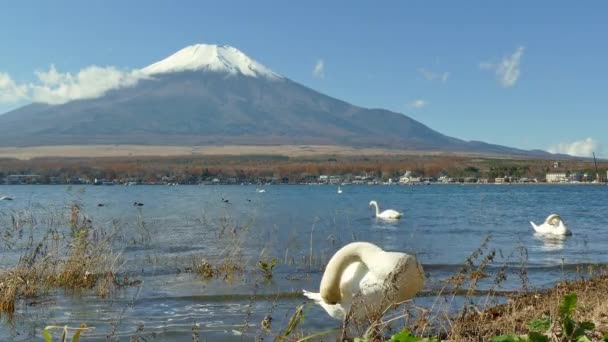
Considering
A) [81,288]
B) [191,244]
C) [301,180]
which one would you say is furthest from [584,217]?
[301,180]

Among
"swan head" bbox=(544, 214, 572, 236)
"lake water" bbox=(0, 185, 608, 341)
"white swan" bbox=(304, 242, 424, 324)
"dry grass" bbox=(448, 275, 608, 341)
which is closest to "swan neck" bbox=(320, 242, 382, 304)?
"white swan" bbox=(304, 242, 424, 324)

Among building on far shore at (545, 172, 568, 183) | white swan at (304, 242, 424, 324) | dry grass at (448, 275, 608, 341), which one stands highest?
white swan at (304, 242, 424, 324)

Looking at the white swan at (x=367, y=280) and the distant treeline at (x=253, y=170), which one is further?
the distant treeline at (x=253, y=170)

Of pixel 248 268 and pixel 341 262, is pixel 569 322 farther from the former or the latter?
pixel 248 268

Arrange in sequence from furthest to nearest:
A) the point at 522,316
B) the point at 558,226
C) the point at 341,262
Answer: the point at 558,226 < the point at 522,316 < the point at 341,262

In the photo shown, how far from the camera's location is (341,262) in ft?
31.7

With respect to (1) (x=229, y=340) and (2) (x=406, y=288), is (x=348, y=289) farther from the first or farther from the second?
(1) (x=229, y=340)

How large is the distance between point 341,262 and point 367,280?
1.53ft

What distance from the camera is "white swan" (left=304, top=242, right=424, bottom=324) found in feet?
29.5

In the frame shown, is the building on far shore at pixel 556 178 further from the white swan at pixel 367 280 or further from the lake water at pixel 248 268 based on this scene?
the white swan at pixel 367 280

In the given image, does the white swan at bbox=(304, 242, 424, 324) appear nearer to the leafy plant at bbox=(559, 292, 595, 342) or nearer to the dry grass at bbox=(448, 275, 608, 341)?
the dry grass at bbox=(448, 275, 608, 341)

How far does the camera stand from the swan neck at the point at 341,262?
31.6 feet

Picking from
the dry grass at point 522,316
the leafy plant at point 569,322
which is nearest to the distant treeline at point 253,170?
the dry grass at point 522,316

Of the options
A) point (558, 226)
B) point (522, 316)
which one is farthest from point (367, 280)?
point (558, 226)
